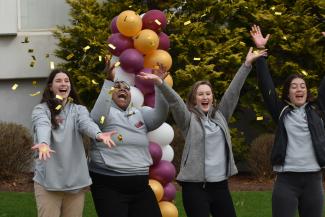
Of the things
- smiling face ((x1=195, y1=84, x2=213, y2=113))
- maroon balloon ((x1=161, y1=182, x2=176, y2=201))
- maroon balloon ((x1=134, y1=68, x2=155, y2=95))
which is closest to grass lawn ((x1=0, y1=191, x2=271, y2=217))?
maroon balloon ((x1=161, y1=182, x2=176, y2=201))

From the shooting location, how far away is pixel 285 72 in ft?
38.8

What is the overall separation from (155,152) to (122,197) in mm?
1189

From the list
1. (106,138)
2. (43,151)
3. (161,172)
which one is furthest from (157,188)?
(43,151)

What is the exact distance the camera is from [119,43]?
7004 millimetres

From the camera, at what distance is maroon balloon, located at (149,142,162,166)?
22.2 ft

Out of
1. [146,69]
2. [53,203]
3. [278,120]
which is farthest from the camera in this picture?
[146,69]

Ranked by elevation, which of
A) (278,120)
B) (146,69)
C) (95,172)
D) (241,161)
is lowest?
(241,161)

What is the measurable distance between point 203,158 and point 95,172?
0.90 m

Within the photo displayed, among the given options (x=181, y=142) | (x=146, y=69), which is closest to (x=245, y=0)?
(x=181, y=142)

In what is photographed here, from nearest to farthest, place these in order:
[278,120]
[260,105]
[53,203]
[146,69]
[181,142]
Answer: [53,203], [278,120], [146,69], [181,142], [260,105]

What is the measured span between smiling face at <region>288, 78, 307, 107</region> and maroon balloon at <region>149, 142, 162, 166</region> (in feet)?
4.70

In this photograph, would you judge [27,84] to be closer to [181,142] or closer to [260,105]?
[181,142]

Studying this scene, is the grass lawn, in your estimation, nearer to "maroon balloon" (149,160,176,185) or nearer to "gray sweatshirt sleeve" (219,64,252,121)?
"maroon balloon" (149,160,176,185)

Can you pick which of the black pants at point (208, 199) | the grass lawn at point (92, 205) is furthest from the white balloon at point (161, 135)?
the grass lawn at point (92, 205)
